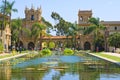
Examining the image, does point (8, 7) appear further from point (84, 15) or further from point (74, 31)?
point (84, 15)

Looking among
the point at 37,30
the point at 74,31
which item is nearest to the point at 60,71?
the point at 37,30

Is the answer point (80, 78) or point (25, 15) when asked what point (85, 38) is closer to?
point (25, 15)

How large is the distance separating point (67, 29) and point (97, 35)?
75.2 ft

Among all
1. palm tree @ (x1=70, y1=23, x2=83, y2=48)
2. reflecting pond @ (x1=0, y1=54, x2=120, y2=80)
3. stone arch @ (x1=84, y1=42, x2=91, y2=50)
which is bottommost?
reflecting pond @ (x1=0, y1=54, x2=120, y2=80)

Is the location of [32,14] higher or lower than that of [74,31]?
higher

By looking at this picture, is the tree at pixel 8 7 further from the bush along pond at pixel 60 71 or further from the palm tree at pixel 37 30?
the bush along pond at pixel 60 71

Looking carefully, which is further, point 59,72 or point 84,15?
point 84,15

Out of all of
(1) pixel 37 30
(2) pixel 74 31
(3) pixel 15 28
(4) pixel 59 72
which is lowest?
(4) pixel 59 72

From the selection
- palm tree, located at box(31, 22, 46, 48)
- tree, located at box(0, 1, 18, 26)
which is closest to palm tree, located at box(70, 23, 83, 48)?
palm tree, located at box(31, 22, 46, 48)

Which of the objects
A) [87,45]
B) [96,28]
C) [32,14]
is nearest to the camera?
[96,28]

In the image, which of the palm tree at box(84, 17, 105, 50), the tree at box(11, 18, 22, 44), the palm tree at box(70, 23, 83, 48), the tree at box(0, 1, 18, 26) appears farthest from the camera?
the palm tree at box(70, 23, 83, 48)

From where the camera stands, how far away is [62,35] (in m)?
117

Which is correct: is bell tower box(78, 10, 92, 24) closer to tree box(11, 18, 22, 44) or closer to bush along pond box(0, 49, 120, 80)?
tree box(11, 18, 22, 44)

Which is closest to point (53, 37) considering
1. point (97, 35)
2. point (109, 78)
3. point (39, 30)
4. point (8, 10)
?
point (39, 30)
